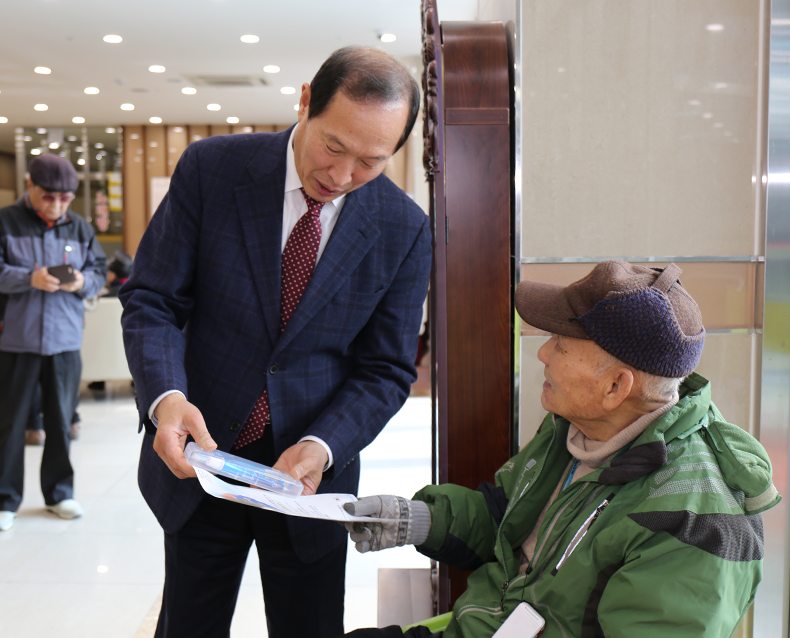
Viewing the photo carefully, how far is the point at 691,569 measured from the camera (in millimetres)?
1046

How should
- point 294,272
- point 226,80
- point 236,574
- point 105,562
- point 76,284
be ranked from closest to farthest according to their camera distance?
point 294,272 → point 236,574 → point 105,562 → point 76,284 → point 226,80

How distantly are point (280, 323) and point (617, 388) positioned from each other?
670 mm

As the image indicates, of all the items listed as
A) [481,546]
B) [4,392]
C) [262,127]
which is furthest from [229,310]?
[262,127]

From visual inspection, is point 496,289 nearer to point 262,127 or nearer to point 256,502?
point 256,502

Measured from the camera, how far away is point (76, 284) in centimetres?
391

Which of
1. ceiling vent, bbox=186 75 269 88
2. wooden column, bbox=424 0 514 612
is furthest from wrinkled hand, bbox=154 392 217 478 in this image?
ceiling vent, bbox=186 75 269 88

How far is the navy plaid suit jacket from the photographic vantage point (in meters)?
1.38

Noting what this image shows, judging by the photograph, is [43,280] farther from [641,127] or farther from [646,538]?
[646,538]

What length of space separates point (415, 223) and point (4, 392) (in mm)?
3140

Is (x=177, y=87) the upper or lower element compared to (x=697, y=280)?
upper

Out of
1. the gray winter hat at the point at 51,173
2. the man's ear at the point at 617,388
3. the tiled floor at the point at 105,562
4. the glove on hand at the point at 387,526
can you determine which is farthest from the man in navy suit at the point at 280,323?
the gray winter hat at the point at 51,173

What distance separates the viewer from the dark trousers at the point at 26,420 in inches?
142

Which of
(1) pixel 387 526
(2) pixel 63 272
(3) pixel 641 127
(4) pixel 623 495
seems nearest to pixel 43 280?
(2) pixel 63 272

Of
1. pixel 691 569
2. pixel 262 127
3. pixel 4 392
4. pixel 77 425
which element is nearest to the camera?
pixel 691 569
